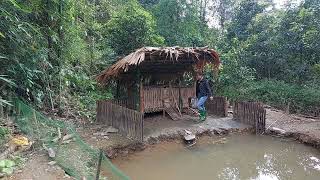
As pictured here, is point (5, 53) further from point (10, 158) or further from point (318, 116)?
point (318, 116)

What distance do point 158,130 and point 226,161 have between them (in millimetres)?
2337

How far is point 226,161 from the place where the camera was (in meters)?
7.45

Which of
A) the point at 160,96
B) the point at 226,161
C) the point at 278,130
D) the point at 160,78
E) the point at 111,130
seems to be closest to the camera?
the point at 226,161

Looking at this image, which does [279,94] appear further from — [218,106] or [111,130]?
[111,130]

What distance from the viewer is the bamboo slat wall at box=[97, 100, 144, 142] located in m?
7.88

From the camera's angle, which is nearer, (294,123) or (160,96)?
(294,123)

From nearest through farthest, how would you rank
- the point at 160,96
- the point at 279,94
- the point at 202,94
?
the point at 202,94
the point at 160,96
the point at 279,94

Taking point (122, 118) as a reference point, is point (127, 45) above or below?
above

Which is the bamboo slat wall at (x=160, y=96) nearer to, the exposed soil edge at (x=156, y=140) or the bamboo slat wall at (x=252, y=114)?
the exposed soil edge at (x=156, y=140)

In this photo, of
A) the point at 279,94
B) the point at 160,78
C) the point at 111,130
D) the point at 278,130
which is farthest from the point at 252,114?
the point at 279,94

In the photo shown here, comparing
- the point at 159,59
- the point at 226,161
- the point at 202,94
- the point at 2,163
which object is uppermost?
the point at 159,59

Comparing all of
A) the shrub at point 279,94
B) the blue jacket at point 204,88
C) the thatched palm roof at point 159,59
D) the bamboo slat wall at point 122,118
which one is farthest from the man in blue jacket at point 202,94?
the shrub at point 279,94

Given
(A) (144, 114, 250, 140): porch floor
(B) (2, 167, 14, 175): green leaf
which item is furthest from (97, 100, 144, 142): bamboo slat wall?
(B) (2, 167, 14, 175): green leaf

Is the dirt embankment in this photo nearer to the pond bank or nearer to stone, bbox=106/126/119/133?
the pond bank
